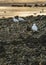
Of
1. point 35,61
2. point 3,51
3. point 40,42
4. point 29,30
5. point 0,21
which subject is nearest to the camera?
point 35,61

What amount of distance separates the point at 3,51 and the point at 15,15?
1.58 m

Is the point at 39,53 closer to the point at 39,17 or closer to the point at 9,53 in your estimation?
the point at 9,53

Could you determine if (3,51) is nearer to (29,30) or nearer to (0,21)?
(29,30)

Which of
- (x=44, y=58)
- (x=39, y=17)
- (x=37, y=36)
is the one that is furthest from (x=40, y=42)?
(x=39, y=17)

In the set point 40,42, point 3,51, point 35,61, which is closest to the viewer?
point 35,61

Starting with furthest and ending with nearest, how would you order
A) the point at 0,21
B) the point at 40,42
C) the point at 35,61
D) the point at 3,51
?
the point at 0,21
the point at 40,42
the point at 3,51
the point at 35,61

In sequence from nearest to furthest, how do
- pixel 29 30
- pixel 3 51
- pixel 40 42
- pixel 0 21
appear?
pixel 3 51
pixel 40 42
pixel 29 30
pixel 0 21

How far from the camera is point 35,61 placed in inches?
142

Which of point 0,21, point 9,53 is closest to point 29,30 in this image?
point 0,21

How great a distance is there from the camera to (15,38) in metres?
4.35

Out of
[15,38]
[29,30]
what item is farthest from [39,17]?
[15,38]

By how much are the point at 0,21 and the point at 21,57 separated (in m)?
1.58

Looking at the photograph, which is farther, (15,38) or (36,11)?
(36,11)

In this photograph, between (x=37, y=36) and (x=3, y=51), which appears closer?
(x=3, y=51)
